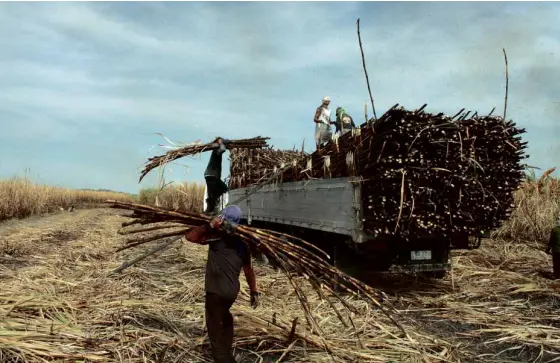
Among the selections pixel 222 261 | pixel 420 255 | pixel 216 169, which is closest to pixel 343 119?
pixel 420 255

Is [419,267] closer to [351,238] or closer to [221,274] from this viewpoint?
[351,238]

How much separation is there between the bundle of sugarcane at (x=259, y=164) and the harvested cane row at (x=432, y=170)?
185 cm

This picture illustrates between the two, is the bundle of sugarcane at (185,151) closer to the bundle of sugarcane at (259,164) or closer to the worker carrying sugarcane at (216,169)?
the worker carrying sugarcane at (216,169)

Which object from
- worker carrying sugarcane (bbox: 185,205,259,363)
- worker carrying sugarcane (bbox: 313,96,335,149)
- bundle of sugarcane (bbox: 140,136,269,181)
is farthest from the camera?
worker carrying sugarcane (bbox: 313,96,335,149)

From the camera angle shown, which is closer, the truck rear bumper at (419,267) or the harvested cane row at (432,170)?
the harvested cane row at (432,170)

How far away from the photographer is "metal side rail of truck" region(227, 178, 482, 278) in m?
6.45

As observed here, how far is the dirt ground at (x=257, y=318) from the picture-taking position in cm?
438

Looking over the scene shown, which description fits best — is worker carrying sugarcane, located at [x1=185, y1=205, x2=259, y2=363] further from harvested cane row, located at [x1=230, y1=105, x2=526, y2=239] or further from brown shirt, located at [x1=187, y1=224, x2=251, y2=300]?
harvested cane row, located at [x1=230, y1=105, x2=526, y2=239]

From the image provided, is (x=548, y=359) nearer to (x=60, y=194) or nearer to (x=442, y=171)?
(x=442, y=171)

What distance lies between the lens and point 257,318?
17.0ft

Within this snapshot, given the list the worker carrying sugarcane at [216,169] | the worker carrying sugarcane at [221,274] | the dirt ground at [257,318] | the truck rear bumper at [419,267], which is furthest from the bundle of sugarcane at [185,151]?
the truck rear bumper at [419,267]

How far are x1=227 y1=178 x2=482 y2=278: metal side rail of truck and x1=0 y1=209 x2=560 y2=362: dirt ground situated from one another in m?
0.56

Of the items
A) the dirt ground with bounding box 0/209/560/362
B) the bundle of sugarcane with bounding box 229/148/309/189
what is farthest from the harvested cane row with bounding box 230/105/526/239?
the bundle of sugarcane with bounding box 229/148/309/189

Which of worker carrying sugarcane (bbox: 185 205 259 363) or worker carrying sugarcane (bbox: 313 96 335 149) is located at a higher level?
worker carrying sugarcane (bbox: 313 96 335 149)
